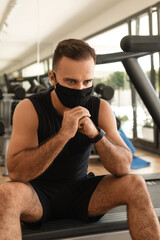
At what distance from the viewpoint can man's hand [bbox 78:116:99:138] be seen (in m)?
1.31

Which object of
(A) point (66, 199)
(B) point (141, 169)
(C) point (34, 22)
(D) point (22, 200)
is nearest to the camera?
(D) point (22, 200)

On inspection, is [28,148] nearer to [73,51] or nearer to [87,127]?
[87,127]

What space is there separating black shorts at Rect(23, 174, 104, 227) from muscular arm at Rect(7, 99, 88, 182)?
152 mm

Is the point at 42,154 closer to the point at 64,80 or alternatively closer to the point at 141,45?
the point at 64,80

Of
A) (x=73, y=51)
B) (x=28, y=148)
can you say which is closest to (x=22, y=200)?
(x=28, y=148)

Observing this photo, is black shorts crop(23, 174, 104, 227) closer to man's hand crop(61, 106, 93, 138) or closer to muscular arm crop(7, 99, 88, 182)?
muscular arm crop(7, 99, 88, 182)

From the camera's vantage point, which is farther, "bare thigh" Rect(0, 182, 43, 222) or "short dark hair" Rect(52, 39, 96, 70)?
"short dark hair" Rect(52, 39, 96, 70)

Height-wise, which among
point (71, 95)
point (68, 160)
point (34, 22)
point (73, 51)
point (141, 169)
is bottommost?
point (141, 169)

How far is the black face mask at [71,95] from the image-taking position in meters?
1.32

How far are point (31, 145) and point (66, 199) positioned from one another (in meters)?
0.31

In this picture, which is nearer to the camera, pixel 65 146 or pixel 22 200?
pixel 22 200

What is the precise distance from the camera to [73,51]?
1.35 meters

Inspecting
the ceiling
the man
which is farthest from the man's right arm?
the ceiling

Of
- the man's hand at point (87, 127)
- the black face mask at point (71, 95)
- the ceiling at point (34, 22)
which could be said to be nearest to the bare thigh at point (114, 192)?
the man's hand at point (87, 127)
